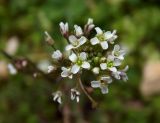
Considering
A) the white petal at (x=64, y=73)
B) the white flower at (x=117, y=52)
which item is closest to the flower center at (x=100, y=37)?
the white flower at (x=117, y=52)

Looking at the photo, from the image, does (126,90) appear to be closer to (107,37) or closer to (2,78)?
(2,78)

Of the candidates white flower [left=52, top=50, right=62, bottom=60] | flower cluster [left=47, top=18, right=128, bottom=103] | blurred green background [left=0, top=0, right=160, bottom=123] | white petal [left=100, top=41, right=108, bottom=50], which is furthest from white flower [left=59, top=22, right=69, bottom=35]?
blurred green background [left=0, top=0, right=160, bottom=123]

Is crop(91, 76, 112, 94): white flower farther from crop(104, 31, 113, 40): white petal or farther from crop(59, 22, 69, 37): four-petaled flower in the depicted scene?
crop(59, 22, 69, 37): four-petaled flower

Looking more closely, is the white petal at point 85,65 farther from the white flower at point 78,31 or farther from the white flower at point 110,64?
the white flower at point 78,31

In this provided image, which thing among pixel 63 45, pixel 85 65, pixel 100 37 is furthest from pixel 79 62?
pixel 63 45

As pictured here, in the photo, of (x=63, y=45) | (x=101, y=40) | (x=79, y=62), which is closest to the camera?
(x=79, y=62)

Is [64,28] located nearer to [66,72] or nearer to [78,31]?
[78,31]

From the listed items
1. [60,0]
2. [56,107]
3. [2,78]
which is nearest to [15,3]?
[60,0]

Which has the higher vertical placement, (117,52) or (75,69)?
(117,52)

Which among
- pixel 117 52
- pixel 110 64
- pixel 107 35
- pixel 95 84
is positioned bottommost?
pixel 95 84
